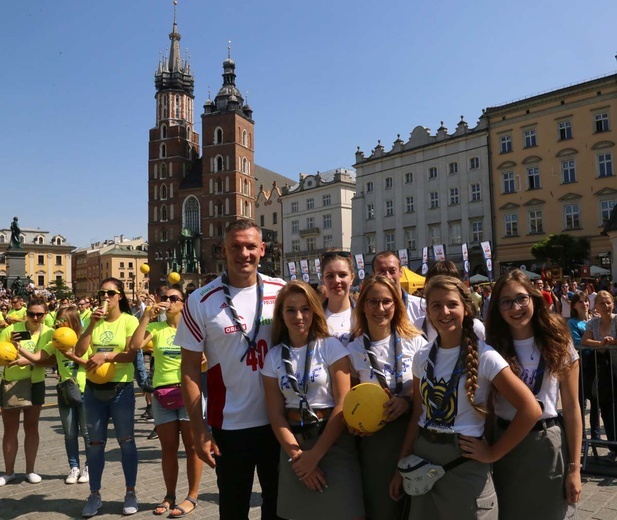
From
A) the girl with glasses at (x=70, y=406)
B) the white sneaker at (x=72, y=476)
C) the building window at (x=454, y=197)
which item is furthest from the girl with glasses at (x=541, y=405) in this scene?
the building window at (x=454, y=197)

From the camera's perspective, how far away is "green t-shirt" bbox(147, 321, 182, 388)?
5.38 meters

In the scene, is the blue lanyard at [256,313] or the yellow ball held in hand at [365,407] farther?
the blue lanyard at [256,313]

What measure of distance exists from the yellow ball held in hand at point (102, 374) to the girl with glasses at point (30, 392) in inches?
60.3

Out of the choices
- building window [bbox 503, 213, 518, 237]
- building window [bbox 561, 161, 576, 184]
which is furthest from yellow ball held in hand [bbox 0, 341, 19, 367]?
building window [bbox 503, 213, 518, 237]

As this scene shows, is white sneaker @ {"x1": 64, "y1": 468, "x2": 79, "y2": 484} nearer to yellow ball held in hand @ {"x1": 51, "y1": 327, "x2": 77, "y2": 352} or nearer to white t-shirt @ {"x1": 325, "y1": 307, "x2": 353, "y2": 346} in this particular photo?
yellow ball held in hand @ {"x1": 51, "y1": 327, "x2": 77, "y2": 352}

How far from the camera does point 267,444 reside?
11.3 feet

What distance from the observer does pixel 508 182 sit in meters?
40.9

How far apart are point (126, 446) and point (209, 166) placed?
74.8 metres

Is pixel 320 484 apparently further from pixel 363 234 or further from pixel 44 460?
pixel 363 234

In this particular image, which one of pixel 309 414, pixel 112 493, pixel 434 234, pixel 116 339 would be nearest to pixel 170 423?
pixel 116 339

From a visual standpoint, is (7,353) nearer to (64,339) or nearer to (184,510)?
(64,339)

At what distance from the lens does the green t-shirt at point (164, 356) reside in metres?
5.38

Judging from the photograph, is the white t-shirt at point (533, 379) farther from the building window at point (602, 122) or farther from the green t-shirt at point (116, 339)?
the building window at point (602, 122)

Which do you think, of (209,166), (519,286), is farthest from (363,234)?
(519,286)
